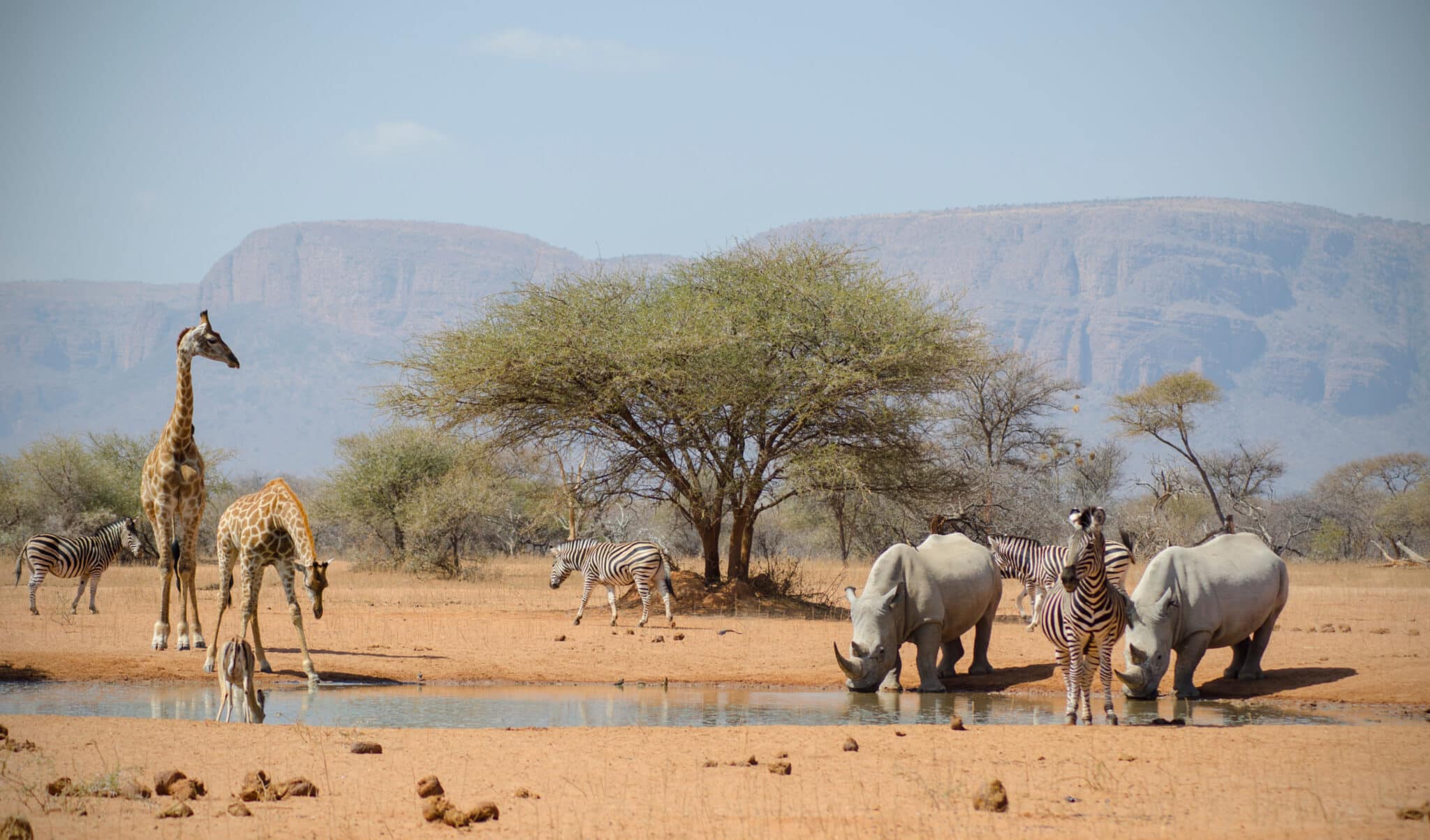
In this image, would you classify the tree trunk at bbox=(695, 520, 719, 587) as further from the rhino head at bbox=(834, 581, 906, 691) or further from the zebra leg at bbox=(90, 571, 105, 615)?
the zebra leg at bbox=(90, 571, 105, 615)

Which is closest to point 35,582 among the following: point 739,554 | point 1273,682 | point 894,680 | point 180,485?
point 180,485

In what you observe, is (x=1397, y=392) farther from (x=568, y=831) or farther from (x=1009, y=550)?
(x=568, y=831)

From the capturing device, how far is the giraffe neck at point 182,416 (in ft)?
46.1

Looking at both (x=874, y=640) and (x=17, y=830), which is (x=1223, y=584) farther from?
(x=17, y=830)

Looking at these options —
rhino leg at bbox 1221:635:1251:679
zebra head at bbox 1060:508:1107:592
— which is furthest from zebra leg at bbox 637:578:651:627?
zebra head at bbox 1060:508:1107:592

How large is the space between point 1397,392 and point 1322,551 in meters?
154

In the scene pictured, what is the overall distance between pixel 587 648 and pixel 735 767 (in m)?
7.58

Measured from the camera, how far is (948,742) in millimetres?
9836

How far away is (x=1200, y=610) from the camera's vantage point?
43.4 feet

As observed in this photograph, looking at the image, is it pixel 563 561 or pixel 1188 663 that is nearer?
pixel 1188 663

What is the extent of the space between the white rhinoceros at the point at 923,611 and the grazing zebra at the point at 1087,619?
8.11 feet

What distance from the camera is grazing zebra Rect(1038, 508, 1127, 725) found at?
1036 centimetres

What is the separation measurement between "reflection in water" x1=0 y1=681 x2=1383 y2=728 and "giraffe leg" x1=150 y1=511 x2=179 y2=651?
4.15 feet

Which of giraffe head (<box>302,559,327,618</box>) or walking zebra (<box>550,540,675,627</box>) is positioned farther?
walking zebra (<box>550,540,675,627</box>)
